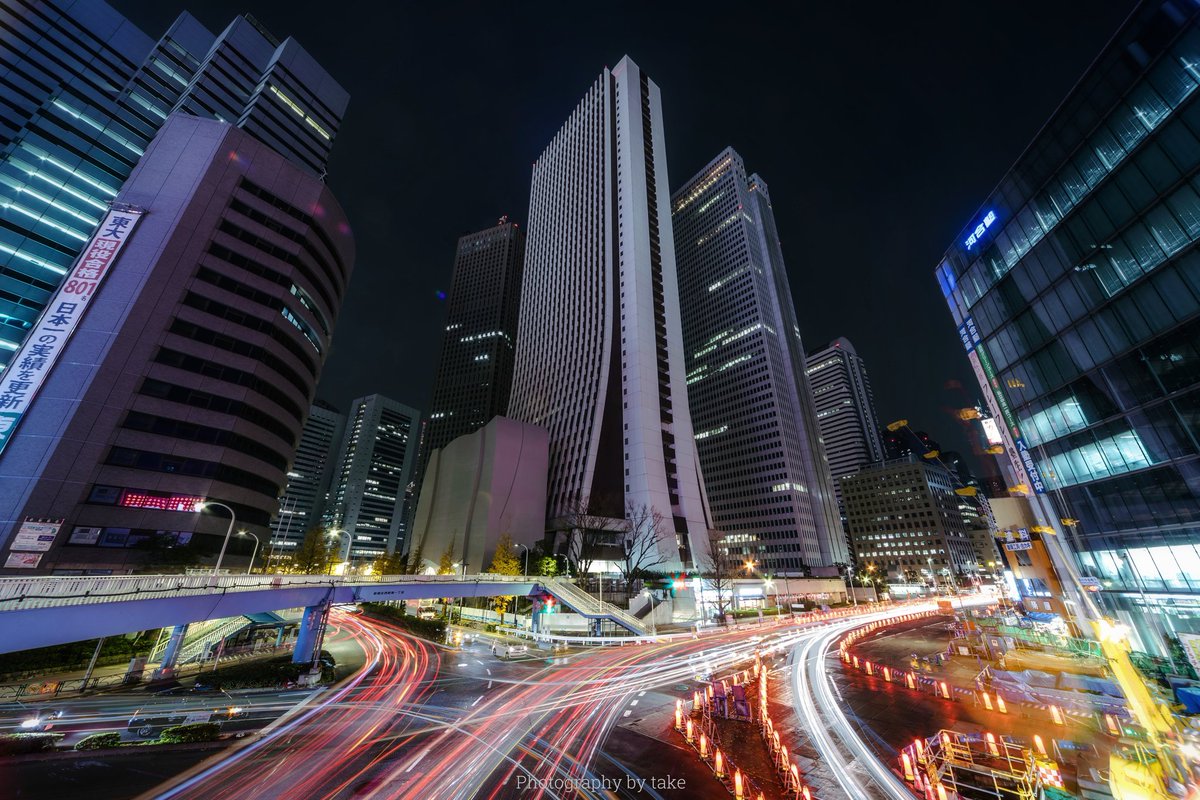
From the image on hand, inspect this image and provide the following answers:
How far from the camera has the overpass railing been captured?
633 inches

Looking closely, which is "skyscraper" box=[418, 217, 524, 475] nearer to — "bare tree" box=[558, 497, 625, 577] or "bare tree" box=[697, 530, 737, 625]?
"bare tree" box=[558, 497, 625, 577]

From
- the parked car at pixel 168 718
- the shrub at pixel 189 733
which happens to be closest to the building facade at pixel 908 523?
the parked car at pixel 168 718

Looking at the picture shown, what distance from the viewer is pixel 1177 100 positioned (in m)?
22.7

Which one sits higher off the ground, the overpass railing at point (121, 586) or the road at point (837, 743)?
the overpass railing at point (121, 586)

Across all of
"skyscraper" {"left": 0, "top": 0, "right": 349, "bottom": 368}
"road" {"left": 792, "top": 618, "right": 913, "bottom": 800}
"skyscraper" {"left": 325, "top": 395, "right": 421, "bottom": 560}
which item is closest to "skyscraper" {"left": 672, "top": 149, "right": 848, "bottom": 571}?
"road" {"left": 792, "top": 618, "right": 913, "bottom": 800}

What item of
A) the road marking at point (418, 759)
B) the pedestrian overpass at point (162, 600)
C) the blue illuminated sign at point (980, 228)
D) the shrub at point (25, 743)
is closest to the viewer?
the road marking at point (418, 759)

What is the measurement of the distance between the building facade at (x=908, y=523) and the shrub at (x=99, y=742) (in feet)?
540

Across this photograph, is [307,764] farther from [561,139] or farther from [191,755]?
[561,139]

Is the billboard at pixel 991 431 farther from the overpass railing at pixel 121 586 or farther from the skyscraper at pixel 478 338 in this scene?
the skyscraper at pixel 478 338

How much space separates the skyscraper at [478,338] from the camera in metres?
144

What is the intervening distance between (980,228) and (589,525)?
192ft

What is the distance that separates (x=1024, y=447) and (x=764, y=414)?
280ft

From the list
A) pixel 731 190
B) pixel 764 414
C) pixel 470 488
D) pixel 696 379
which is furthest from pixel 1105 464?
pixel 731 190

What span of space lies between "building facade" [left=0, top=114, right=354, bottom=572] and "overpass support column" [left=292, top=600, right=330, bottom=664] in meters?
30.0
